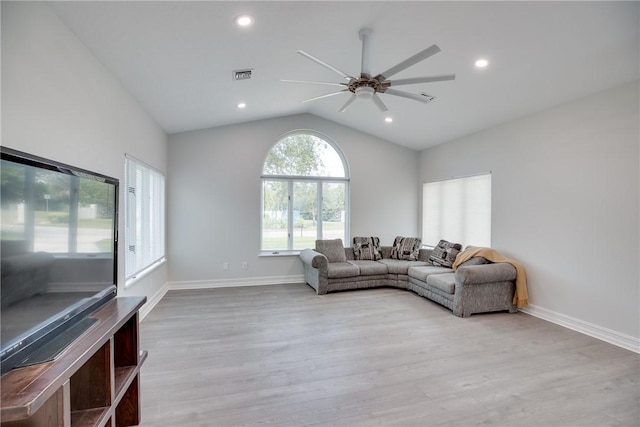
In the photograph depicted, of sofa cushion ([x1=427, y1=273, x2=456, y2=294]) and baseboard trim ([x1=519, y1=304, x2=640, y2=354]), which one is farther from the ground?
sofa cushion ([x1=427, y1=273, x2=456, y2=294])

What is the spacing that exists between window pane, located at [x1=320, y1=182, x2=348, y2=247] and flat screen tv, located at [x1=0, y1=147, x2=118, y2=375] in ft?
14.7

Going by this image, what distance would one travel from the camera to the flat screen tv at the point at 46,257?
122 cm

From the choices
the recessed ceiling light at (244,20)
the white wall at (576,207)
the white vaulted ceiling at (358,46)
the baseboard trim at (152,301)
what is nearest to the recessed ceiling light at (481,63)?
the white vaulted ceiling at (358,46)

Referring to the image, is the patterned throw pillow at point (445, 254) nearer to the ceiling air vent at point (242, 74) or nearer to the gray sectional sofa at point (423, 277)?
the gray sectional sofa at point (423, 277)

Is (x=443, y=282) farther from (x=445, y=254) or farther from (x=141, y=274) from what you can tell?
(x=141, y=274)

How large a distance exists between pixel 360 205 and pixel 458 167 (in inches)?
78.4

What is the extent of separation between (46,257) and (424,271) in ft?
15.2

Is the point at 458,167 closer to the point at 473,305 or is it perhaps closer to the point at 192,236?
the point at 473,305

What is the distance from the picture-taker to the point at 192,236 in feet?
17.9

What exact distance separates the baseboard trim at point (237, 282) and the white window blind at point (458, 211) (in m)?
2.94

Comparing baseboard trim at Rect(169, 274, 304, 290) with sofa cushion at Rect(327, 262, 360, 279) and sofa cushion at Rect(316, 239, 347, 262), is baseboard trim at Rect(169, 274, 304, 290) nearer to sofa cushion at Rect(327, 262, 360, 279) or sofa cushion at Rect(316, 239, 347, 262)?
sofa cushion at Rect(316, 239, 347, 262)

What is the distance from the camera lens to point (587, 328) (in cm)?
355

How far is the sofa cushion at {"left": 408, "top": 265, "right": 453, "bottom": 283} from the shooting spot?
480 centimetres

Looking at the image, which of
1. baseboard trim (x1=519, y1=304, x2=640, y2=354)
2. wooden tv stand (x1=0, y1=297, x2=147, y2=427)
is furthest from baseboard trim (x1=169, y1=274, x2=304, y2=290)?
baseboard trim (x1=519, y1=304, x2=640, y2=354)
